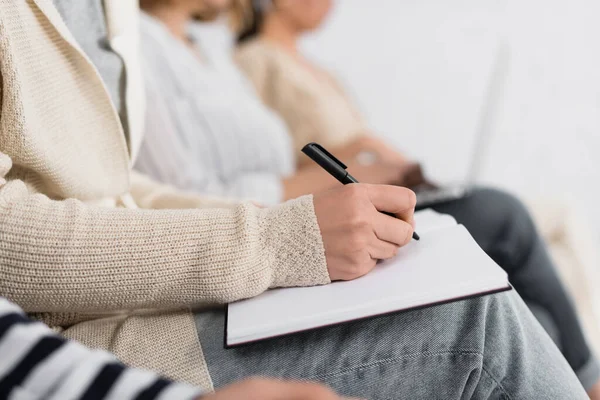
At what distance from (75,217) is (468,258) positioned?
310 millimetres

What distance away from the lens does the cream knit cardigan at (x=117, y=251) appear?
17.3 inches

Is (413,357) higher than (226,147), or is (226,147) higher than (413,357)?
(413,357)

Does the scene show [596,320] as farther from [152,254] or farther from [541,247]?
[152,254]

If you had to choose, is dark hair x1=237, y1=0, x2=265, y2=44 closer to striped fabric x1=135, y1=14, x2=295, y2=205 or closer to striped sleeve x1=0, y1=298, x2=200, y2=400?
striped fabric x1=135, y1=14, x2=295, y2=205

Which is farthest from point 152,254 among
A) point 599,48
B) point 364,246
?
point 599,48

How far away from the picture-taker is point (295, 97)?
4.70ft

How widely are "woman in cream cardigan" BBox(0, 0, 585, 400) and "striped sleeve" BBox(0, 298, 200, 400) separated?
11cm

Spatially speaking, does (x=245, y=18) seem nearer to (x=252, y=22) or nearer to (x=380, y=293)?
(x=252, y=22)

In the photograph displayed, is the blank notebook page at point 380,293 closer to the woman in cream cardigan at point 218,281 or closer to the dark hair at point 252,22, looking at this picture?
the woman in cream cardigan at point 218,281

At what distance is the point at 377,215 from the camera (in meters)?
0.47

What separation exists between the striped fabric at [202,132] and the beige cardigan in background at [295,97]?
0.68 feet

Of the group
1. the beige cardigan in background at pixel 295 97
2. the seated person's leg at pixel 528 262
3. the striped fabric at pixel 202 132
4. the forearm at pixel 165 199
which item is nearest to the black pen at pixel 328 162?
the forearm at pixel 165 199

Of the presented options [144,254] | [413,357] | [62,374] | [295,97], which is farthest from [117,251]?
[295,97]

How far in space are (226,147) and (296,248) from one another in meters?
0.63
